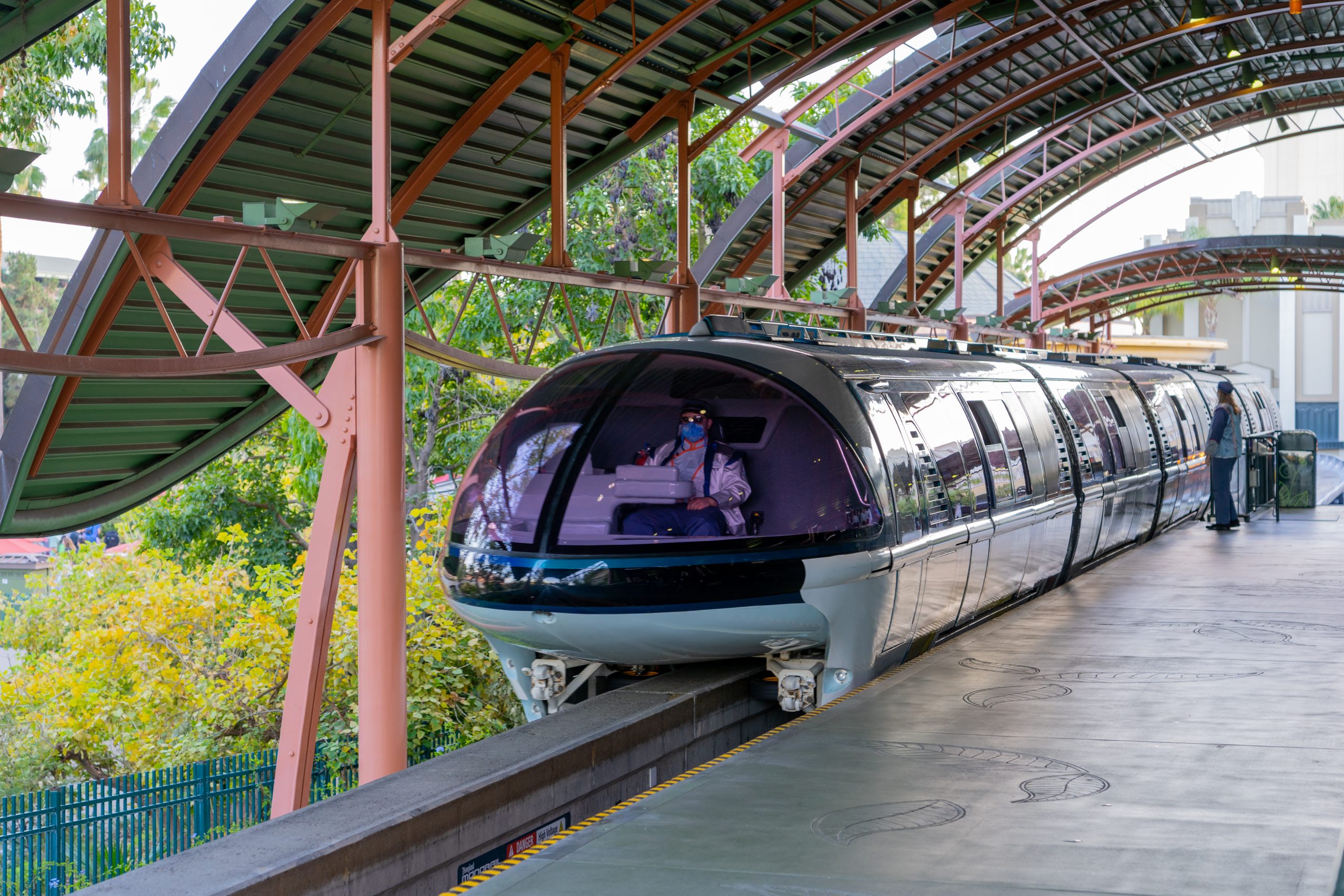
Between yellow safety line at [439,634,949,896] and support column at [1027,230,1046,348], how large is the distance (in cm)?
2637

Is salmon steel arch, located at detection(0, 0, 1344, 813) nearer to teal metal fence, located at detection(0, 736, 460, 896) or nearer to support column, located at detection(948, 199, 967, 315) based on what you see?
teal metal fence, located at detection(0, 736, 460, 896)

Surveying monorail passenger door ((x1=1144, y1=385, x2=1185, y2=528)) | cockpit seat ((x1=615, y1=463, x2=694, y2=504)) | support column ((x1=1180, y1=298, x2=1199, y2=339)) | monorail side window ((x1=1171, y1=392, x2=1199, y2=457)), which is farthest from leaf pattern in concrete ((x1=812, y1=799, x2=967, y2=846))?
support column ((x1=1180, y1=298, x2=1199, y2=339))

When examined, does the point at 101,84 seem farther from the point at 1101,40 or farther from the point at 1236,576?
the point at 1236,576

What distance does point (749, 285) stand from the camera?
58.7 feet

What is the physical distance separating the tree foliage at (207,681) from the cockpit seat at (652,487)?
9.66m

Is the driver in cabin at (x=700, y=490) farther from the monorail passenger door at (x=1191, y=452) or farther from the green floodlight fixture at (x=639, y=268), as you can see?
the monorail passenger door at (x=1191, y=452)

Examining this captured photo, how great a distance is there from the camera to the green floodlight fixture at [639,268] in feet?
49.3

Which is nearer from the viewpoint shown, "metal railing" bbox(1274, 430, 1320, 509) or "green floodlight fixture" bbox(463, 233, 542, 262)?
"green floodlight fixture" bbox(463, 233, 542, 262)

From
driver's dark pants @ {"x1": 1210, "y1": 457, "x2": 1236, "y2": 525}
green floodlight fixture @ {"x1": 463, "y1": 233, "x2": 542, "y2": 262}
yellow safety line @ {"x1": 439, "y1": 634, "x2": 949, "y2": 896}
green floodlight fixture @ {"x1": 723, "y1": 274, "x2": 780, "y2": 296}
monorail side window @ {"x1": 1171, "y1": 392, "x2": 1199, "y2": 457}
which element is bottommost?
yellow safety line @ {"x1": 439, "y1": 634, "x2": 949, "y2": 896}

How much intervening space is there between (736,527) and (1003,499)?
10.5ft

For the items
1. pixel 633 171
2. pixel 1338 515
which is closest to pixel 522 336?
pixel 633 171

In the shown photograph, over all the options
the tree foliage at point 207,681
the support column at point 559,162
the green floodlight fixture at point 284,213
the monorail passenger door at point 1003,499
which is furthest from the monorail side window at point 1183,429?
the green floodlight fixture at point 284,213

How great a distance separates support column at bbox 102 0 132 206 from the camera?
28.6ft

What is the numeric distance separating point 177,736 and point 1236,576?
13212 mm
